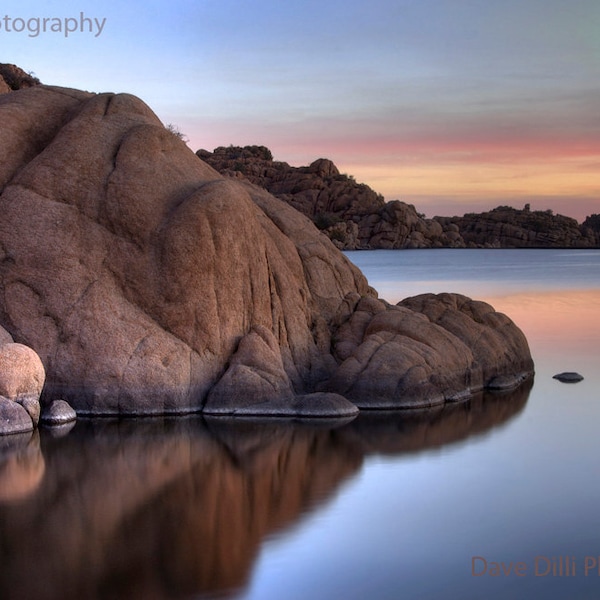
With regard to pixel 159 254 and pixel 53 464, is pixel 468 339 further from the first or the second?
pixel 53 464

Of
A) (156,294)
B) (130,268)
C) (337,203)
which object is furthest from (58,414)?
(337,203)

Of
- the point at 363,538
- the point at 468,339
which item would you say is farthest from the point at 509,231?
the point at 363,538

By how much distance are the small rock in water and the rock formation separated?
10.5ft

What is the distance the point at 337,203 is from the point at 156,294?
10189 centimetres

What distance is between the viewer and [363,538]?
33.9 ft

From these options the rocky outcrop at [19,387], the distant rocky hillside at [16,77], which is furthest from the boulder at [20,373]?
the distant rocky hillside at [16,77]

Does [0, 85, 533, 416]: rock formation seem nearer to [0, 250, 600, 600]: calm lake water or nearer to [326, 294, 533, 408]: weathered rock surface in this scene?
[326, 294, 533, 408]: weathered rock surface

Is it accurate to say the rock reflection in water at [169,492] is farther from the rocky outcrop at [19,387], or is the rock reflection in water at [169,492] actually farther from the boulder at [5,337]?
the boulder at [5,337]

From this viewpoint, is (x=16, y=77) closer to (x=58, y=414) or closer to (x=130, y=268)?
(x=130, y=268)

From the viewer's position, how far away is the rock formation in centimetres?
1569

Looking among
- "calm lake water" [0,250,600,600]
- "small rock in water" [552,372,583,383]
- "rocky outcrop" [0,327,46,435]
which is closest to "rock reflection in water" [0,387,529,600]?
"calm lake water" [0,250,600,600]

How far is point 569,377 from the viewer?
21.0m

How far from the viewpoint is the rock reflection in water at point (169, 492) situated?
29.9 feet

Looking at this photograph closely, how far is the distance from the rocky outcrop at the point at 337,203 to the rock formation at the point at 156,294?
89863 mm
